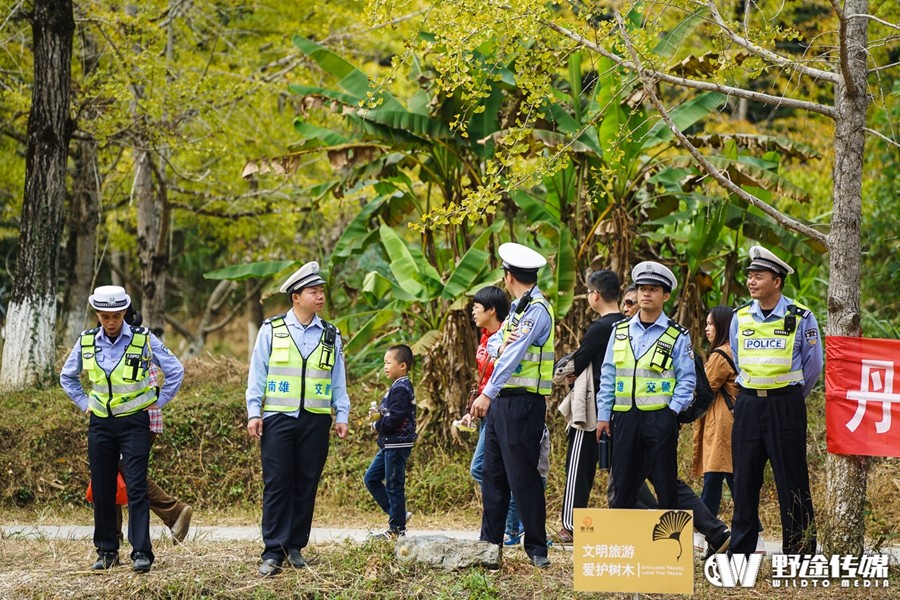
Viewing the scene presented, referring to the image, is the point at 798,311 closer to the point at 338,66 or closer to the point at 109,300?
the point at 109,300

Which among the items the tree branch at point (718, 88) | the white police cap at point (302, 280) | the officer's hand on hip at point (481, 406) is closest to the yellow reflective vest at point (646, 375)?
the officer's hand on hip at point (481, 406)

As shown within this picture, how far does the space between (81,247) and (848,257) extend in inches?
483

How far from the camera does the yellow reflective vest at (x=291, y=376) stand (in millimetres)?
7301

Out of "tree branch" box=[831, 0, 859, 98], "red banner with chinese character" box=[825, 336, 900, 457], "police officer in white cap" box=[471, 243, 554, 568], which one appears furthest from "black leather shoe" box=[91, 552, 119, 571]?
"tree branch" box=[831, 0, 859, 98]

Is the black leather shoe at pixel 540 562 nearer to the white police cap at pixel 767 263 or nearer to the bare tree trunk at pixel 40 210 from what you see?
the white police cap at pixel 767 263

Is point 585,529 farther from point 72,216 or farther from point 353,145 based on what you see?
point 72,216

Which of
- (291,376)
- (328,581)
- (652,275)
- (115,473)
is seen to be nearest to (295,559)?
(328,581)

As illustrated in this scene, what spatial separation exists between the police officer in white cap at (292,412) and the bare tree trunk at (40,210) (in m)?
6.30

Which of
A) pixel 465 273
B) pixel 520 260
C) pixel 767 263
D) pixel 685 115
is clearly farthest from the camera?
pixel 685 115

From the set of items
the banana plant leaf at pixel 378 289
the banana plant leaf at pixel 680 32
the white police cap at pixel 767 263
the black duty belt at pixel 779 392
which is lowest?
the black duty belt at pixel 779 392

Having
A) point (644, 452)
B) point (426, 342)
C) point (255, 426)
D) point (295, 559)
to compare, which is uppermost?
point (426, 342)

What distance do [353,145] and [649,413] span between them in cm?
588

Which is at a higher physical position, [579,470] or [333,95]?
[333,95]

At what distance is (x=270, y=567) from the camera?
23.9 feet
